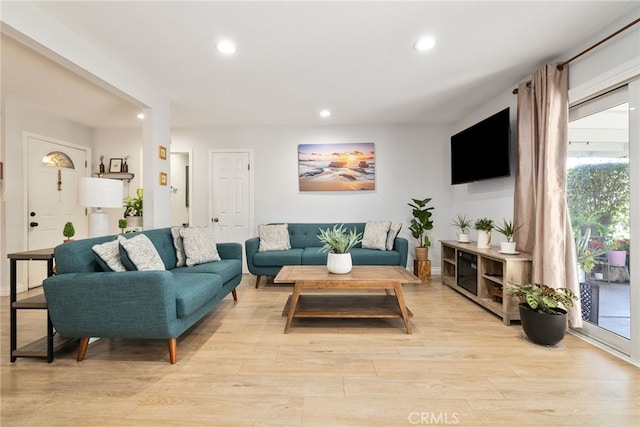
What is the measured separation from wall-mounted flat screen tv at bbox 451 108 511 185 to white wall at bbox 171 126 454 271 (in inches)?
23.5

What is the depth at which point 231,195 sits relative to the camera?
15.6 feet

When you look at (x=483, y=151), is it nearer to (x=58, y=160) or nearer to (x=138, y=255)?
(x=138, y=255)

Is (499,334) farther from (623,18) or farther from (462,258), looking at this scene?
(623,18)

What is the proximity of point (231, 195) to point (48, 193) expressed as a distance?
2.46 meters

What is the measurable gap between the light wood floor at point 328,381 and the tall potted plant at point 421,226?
1.75 meters

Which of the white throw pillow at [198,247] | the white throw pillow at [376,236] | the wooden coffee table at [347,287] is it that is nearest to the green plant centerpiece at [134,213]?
the white throw pillow at [198,247]

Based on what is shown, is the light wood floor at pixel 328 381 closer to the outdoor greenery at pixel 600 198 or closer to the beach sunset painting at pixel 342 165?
the outdoor greenery at pixel 600 198

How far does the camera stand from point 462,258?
136 inches

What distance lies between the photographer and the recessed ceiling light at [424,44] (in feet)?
7.41

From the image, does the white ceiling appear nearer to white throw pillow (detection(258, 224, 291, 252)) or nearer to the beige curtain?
the beige curtain

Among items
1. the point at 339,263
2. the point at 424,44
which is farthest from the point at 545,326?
the point at 424,44

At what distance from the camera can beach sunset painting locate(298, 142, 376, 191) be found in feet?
15.3

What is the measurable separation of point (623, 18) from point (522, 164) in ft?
3.93

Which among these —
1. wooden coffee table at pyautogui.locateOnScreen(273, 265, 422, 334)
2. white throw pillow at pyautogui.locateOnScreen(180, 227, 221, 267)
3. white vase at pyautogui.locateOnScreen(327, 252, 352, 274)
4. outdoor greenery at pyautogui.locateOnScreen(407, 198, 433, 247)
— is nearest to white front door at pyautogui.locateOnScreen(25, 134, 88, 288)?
white throw pillow at pyautogui.locateOnScreen(180, 227, 221, 267)
